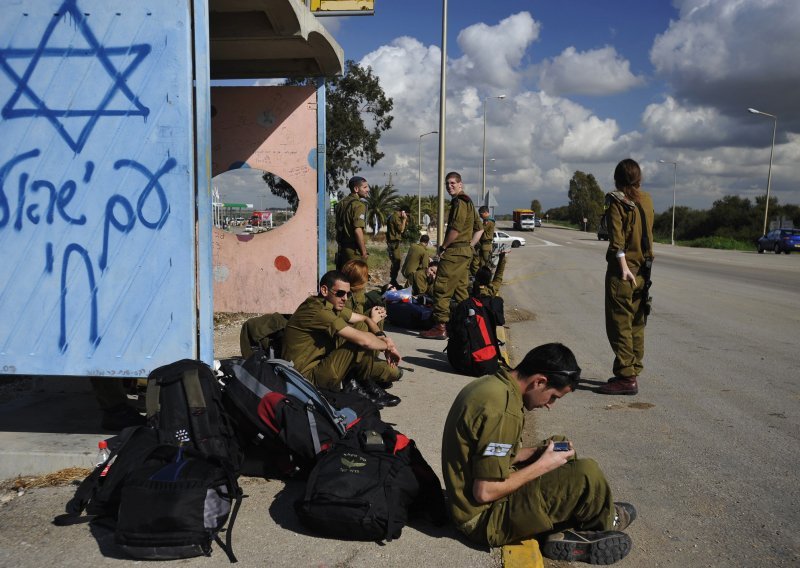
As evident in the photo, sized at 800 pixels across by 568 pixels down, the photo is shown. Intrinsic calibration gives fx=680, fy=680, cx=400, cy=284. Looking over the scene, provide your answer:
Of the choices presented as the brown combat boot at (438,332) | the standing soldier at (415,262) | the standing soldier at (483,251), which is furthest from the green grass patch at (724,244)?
the brown combat boot at (438,332)

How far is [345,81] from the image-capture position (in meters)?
29.0

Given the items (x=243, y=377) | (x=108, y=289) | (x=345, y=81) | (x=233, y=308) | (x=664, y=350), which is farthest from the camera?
(x=345, y=81)

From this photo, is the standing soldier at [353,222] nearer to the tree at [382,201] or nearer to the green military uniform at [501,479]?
the green military uniform at [501,479]

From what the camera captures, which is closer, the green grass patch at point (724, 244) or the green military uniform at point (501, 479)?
the green military uniform at point (501, 479)

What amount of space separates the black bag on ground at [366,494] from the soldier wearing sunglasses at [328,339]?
1465 millimetres

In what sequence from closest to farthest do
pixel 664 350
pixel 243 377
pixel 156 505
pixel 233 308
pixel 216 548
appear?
pixel 156 505, pixel 216 548, pixel 243 377, pixel 233 308, pixel 664 350

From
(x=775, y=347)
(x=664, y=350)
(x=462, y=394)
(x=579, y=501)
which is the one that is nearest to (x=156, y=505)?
(x=462, y=394)

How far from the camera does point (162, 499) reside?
2887mm

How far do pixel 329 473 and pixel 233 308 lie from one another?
4.27 m

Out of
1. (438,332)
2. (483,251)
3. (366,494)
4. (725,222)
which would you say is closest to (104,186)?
(366,494)

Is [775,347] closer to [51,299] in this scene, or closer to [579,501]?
[579,501]

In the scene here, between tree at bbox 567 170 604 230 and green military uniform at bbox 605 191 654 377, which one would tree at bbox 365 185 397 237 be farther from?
tree at bbox 567 170 604 230

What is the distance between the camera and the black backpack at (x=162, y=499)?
289 cm

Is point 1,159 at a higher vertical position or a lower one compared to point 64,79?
lower
